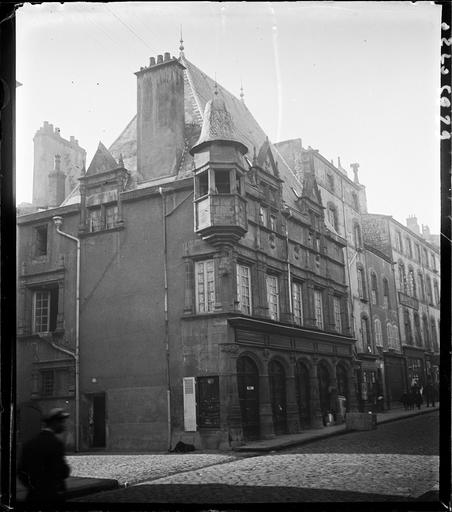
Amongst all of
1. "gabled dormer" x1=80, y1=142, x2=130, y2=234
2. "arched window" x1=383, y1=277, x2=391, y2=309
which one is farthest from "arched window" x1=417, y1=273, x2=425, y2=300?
"gabled dormer" x1=80, y1=142, x2=130, y2=234

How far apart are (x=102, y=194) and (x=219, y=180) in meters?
2.58

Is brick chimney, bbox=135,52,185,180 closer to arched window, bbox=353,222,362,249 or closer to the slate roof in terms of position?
the slate roof

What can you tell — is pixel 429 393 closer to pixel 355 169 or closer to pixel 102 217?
pixel 355 169

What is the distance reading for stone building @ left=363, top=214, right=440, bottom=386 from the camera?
9.12m

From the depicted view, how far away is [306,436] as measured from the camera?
468 inches

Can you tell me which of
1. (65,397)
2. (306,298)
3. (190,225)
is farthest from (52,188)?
(306,298)

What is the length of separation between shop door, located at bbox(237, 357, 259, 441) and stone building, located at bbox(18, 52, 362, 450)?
0.12 ft

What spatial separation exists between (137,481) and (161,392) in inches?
116

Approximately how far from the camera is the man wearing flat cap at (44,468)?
6449mm

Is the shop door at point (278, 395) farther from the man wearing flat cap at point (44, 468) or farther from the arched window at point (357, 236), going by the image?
the man wearing flat cap at point (44, 468)

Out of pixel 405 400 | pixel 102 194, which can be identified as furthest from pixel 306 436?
pixel 102 194

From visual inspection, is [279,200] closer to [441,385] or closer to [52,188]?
[52,188]

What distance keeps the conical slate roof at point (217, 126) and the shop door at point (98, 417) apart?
5800 millimetres

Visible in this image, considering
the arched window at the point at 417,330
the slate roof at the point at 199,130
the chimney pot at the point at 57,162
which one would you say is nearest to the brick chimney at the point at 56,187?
the chimney pot at the point at 57,162
